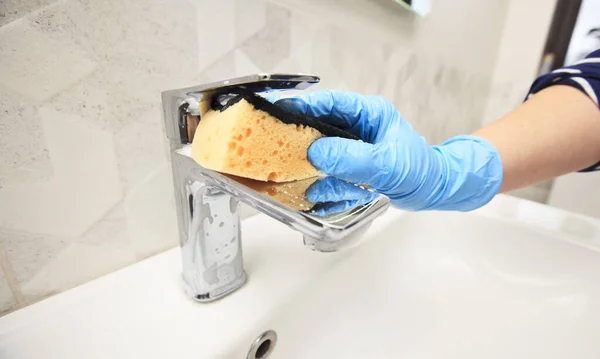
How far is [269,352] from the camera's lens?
290 millimetres

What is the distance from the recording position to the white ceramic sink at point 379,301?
0.81 ft

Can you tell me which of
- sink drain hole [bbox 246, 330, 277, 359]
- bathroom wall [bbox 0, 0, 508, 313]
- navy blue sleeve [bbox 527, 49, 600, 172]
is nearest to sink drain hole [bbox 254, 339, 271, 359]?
sink drain hole [bbox 246, 330, 277, 359]

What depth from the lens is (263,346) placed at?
0.94 ft

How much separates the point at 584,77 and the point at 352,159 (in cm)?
40

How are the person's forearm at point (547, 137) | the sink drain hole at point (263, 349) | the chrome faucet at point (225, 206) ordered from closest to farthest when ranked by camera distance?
the chrome faucet at point (225, 206)
the sink drain hole at point (263, 349)
the person's forearm at point (547, 137)

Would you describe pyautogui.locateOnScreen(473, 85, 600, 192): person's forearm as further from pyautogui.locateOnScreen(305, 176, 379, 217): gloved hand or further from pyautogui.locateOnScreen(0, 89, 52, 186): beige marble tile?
pyautogui.locateOnScreen(0, 89, 52, 186): beige marble tile

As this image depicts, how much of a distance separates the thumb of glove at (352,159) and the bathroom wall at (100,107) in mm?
179

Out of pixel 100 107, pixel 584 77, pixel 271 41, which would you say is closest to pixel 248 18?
pixel 271 41

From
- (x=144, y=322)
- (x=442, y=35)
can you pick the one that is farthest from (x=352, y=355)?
(x=442, y=35)

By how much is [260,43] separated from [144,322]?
0.32m

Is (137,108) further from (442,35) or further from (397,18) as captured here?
(442,35)

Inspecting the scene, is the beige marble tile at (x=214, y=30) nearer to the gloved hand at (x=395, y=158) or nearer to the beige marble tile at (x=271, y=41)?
the beige marble tile at (x=271, y=41)

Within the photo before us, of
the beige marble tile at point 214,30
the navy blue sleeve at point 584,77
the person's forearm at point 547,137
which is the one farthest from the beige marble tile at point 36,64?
the navy blue sleeve at point 584,77

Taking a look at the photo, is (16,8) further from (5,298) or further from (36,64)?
(5,298)
